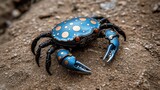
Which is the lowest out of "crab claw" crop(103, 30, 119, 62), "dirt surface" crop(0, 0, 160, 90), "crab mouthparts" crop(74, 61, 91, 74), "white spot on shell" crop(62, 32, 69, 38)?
"dirt surface" crop(0, 0, 160, 90)

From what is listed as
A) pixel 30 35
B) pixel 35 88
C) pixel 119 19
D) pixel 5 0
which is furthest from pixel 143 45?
pixel 5 0

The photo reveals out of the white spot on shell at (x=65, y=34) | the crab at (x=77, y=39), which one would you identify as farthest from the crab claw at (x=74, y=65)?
A: the white spot on shell at (x=65, y=34)

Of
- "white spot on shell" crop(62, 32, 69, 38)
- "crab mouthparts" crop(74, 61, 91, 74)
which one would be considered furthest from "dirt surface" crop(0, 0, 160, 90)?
"white spot on shell" crop(62, 32, 69, 38)

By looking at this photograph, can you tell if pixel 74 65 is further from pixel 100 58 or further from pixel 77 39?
pixel 100 58

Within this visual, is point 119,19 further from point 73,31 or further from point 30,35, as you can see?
point 30,35

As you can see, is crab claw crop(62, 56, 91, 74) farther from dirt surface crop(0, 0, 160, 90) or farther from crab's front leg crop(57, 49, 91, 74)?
dirt surface crop(0, 0, 160, 90)

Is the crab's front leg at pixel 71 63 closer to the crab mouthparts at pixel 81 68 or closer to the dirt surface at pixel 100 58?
the crab mouthparts at pixel 81 68
